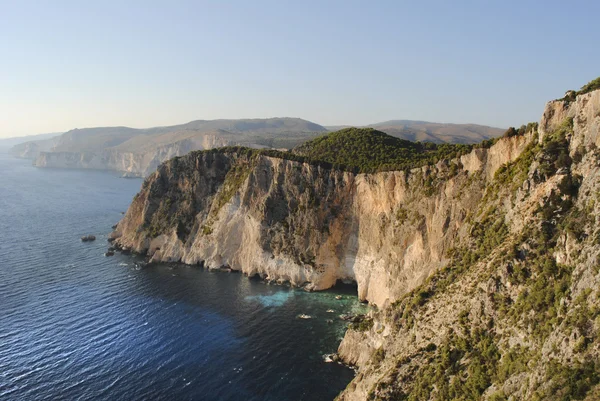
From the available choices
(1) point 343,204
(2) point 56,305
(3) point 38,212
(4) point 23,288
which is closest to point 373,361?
(1) point 343,204

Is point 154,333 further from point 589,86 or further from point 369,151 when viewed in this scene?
point 589,86

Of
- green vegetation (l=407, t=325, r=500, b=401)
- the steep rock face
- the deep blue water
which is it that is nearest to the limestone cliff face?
the deep blue water

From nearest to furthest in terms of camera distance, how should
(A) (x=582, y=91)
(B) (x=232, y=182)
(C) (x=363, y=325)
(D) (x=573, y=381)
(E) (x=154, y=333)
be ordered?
(D) (x=573, y=381) < (A) (x=582, y=91) < (C) (x=363, y=325) < (E) (x=154, y=333) < (B) (x=232, y=182)

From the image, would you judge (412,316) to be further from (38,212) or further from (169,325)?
(38,212)

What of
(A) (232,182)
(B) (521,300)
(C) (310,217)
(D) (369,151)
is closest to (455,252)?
(B) (521,300)

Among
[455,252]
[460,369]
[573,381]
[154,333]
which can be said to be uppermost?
[455,252]

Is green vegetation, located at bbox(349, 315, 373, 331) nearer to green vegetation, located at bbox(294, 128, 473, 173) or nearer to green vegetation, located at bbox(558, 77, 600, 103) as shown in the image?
green vegetation, located at bbox(294, 128, 473, 173)
